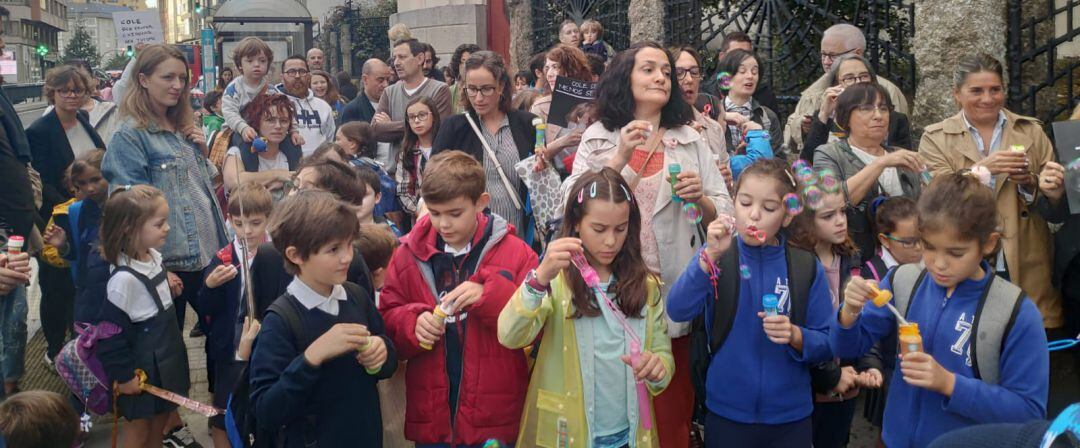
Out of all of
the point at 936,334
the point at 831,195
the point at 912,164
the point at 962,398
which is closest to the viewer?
the point at 962,398

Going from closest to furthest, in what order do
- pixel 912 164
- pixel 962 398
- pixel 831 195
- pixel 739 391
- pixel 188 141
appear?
pixel 962 398 → pixel 739 391 → pixel 831 195 → pixel 912 164 → pixel 188 141

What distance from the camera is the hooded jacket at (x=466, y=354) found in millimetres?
3682

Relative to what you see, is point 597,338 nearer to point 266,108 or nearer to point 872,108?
point 872,108

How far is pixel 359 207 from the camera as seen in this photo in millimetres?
4945

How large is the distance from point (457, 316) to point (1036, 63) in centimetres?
433

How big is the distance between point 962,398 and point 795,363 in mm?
740

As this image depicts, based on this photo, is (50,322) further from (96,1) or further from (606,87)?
(96,1)

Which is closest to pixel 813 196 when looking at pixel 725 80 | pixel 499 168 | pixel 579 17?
pixel 499 168

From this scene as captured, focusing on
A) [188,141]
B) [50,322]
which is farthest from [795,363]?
[50,322]

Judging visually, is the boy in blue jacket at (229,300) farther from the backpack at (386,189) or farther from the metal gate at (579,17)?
the metal gate at (579,17)

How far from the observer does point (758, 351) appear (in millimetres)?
3672

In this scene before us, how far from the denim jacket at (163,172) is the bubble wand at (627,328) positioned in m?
2.65

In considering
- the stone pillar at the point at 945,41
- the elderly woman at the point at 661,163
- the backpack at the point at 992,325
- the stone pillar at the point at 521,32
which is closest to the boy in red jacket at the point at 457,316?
the elderly woman at the point at 661,163

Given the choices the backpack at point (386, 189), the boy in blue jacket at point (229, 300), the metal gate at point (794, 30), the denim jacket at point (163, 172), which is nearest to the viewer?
the boy in blue jacket at point (229, 300)
